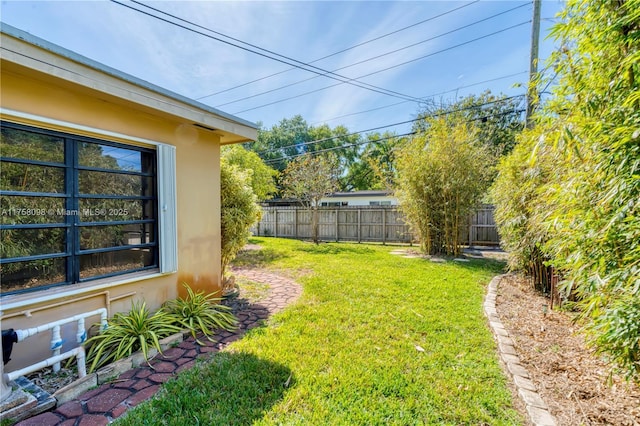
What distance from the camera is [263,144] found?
84.0 feet

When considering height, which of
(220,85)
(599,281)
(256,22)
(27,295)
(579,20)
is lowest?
(27,295)

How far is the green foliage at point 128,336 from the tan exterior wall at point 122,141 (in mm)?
211

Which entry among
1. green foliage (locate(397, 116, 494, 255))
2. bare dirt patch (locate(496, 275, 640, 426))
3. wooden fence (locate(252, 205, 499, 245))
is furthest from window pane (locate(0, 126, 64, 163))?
wooden fence (locate(252, 205, 499, 245))

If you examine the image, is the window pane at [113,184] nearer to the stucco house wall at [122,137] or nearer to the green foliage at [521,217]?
the stucco house wall at [122,137]

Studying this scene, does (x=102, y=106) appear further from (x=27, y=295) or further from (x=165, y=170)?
(x=27, y=295)

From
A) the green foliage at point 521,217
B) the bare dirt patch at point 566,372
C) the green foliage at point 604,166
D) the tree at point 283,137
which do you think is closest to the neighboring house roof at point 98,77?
the green foliage at point 604,166

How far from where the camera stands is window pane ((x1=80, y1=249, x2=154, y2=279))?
278cm

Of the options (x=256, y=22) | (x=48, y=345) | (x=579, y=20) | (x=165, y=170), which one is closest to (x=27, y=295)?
(x=48, y=345)

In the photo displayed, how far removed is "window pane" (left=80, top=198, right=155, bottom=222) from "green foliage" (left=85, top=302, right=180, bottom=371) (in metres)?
1.00

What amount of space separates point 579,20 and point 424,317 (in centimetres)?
324

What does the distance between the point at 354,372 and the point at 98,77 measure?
3.43 metres

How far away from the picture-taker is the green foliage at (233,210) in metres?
4.38

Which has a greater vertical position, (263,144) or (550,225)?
(263,144)

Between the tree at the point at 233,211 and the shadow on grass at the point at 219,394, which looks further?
the tree at the point at 233,211
